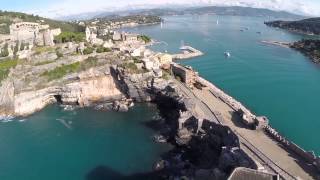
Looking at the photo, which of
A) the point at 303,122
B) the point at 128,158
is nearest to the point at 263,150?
the point at 128,158

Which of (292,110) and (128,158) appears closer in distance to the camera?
(128,158)

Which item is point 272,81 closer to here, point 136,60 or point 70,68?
point 136,60

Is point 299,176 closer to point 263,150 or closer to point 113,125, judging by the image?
point 263,150

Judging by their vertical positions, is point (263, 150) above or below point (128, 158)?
above

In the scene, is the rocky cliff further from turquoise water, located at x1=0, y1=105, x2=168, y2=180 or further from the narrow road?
the narrow road

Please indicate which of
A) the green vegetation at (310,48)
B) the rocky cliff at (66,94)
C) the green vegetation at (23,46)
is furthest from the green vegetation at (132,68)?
the green vegetation at (310,48)
